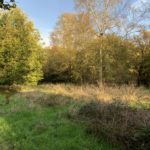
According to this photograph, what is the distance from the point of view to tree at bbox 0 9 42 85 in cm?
2411

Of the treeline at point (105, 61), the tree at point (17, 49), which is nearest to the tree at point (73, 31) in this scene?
the treeline at point (105, 61)

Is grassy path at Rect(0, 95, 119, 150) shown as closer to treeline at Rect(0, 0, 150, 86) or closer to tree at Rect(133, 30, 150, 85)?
treeline at Rect(0, 0, 150, 86)

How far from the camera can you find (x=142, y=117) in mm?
7172

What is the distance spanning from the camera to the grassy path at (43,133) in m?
6.74

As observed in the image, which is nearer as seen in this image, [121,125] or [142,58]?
[121,125]

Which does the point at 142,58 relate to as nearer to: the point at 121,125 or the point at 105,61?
the point at 105,61

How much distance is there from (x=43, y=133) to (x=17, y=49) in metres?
17.7

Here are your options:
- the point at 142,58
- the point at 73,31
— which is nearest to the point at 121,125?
the point at 73,31

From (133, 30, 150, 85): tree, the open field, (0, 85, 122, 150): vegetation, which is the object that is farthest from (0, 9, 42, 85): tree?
the open field

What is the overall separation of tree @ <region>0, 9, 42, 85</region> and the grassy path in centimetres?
1420

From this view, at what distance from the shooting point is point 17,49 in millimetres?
24469

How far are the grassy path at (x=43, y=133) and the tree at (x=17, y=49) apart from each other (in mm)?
14198

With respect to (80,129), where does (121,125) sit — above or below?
above

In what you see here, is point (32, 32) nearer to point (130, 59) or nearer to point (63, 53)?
point (63, 53)
